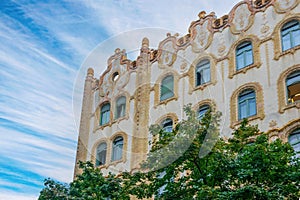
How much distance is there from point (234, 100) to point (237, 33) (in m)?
3.61

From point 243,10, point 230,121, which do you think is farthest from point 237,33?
point 230,121

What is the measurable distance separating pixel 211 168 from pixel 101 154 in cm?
1223

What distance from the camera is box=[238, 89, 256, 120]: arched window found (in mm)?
19078

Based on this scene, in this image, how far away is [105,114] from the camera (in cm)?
2625

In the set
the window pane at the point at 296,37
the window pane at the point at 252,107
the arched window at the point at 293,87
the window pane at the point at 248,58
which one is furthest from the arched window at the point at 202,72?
the window pane at the point at 296,37

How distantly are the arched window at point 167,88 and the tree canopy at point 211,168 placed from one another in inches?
284

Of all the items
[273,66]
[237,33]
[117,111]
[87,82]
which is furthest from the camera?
[87,82]

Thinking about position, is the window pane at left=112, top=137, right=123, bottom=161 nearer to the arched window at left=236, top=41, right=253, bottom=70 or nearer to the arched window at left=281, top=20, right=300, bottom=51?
the arched window at left=236, top=41, right=253, bottom=70

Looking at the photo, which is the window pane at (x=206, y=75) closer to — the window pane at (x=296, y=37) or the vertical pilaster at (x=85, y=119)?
the window pane at (x=296, y=37)

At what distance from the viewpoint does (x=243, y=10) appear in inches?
848

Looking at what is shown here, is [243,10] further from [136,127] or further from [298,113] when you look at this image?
[136,127]

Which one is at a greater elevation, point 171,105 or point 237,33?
point 237,33

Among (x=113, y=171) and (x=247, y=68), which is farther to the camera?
(x=113, y=171)

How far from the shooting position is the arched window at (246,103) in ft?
62.6
